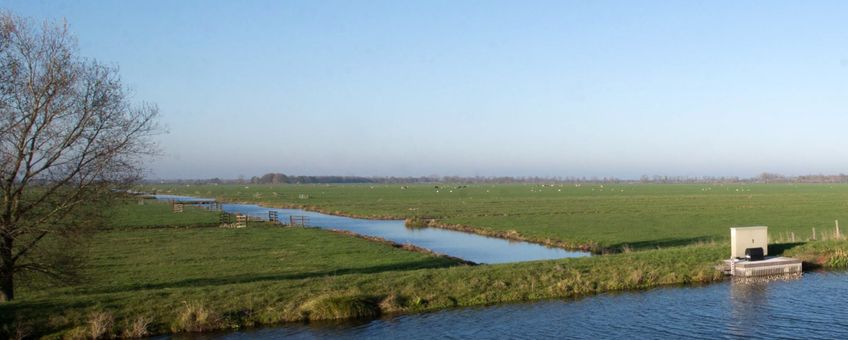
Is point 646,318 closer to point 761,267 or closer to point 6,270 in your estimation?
point 761,267

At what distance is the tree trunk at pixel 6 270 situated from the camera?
22.0 meters

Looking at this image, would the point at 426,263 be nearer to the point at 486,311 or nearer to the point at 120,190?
the point at 486,311

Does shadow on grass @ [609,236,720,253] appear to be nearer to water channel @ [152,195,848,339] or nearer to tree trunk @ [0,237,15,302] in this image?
water channel @ [152,195,848,339]

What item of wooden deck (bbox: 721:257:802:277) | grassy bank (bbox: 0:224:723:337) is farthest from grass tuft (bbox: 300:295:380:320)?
wooden deck (bbox: 721:257:802:277)

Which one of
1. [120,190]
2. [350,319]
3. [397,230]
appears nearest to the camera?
[350,319]

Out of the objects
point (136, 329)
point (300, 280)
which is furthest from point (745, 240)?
point (136, 329)

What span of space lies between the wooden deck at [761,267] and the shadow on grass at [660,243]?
13.3m

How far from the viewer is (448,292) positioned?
24.9 meters

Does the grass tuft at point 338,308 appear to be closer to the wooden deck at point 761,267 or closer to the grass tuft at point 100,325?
the grass tuft at point 100,325

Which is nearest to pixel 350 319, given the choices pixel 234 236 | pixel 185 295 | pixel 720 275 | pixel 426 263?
pixel 185 295

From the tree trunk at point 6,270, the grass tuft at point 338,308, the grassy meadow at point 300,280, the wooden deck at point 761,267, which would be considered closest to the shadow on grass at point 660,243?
the grassy meadow at point 300,280

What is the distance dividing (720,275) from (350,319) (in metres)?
17.1

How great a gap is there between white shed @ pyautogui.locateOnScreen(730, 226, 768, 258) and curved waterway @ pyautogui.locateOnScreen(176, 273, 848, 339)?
17.6 feet

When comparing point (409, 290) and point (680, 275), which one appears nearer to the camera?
point (409, 290)
